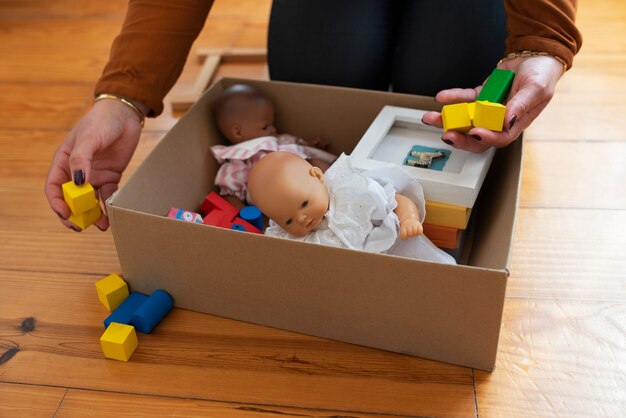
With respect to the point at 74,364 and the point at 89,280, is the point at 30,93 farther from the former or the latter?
the point at 74,364

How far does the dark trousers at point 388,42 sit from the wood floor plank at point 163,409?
0.68 metres

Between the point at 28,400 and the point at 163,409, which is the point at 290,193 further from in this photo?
the point at 28,400

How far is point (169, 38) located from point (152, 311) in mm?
446

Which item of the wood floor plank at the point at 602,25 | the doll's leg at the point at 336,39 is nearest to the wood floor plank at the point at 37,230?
the doll's leg at the point at 336,39

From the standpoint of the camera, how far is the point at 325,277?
2.56ft

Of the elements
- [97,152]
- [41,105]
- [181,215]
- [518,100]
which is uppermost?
[518,100]

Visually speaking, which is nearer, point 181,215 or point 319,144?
point 181,215

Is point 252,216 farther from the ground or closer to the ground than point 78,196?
closer to the ground

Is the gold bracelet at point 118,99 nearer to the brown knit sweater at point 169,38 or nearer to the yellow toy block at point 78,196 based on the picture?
the brown knit sweater at point 169,38

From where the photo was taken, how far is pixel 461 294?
0.73 metres

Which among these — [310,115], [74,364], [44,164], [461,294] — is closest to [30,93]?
[44,164]

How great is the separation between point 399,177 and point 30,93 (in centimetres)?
104

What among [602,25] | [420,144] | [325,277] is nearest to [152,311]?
[325,277]

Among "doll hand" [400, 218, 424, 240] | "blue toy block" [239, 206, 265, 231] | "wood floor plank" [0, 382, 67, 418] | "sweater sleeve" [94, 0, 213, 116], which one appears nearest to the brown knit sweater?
"sweater sleeve" [94, 0, 213, 116]
